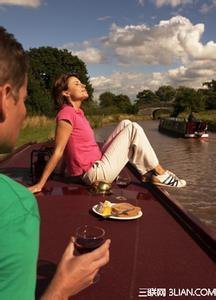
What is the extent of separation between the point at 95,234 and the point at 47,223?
107 centimetres

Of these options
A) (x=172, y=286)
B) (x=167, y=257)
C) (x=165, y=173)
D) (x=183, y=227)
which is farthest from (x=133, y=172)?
(x=172, y=286)

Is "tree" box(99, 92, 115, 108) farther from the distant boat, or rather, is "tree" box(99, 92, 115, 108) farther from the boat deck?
the boat deck

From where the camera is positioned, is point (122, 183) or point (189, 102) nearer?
point (122, 183)

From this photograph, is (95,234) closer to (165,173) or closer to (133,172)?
(165,173)

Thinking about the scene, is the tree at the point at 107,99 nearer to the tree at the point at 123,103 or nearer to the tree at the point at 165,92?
the tree at the point at 123,103

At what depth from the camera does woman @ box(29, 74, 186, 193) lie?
12.4 feet

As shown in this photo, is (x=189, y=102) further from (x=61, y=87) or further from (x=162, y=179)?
(x=61, y=87)

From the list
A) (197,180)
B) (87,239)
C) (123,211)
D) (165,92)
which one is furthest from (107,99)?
(87,239)

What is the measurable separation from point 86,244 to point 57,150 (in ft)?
6.57

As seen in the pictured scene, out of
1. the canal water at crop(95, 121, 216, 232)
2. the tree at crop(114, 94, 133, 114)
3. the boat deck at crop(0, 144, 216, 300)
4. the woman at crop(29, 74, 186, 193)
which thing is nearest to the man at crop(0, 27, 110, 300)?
the boat deck at crop(0, 144, 216, 300)

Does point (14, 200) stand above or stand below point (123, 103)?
below

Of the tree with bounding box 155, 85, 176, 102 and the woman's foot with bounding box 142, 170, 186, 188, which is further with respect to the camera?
the tree with bounding box 155, 85, 176, 102

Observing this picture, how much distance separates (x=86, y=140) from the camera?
3.91 meters

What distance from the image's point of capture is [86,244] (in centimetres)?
167
